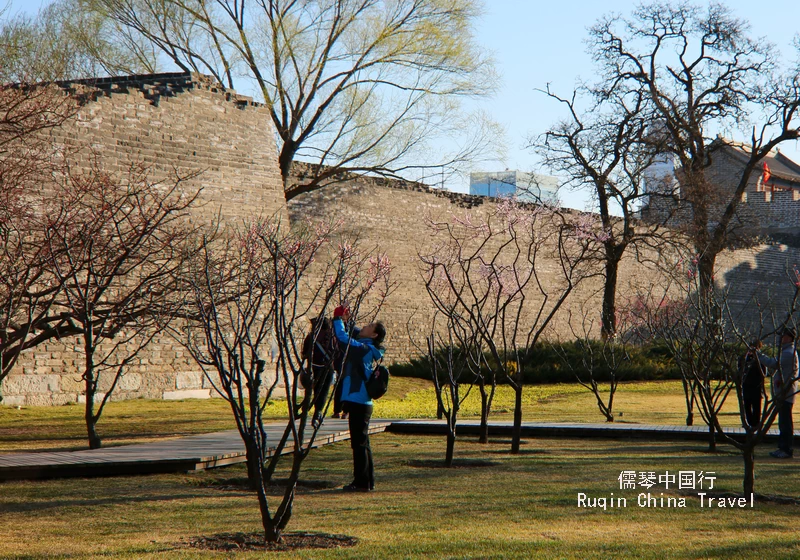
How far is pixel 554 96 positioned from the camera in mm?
21625

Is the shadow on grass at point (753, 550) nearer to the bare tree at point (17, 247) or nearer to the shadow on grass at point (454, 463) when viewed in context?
the shadow on grass at point (454, 463)

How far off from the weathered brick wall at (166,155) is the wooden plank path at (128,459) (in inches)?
204

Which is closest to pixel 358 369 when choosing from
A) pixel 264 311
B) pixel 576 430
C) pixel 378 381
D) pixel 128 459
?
pixel 378 381

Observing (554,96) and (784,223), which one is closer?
(554,96)

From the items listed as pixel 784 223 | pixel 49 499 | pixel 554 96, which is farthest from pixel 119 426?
pixel 784 223

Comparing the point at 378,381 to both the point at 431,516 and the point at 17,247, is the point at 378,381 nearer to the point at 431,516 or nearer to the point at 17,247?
the point at 431,516

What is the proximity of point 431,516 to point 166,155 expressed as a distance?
11113 millimetres

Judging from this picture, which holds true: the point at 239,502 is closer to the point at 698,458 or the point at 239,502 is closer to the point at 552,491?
the point at 552,491

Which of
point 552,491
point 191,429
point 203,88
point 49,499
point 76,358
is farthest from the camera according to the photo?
point 203,88

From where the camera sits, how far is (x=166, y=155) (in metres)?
14.8

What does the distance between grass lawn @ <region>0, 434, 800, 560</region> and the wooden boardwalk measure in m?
0.17

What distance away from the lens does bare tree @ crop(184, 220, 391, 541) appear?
445 centimetres

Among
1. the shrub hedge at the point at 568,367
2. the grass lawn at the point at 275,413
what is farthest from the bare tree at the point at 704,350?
the shrub hedge at the point at 568,367

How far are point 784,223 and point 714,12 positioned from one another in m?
17.5
